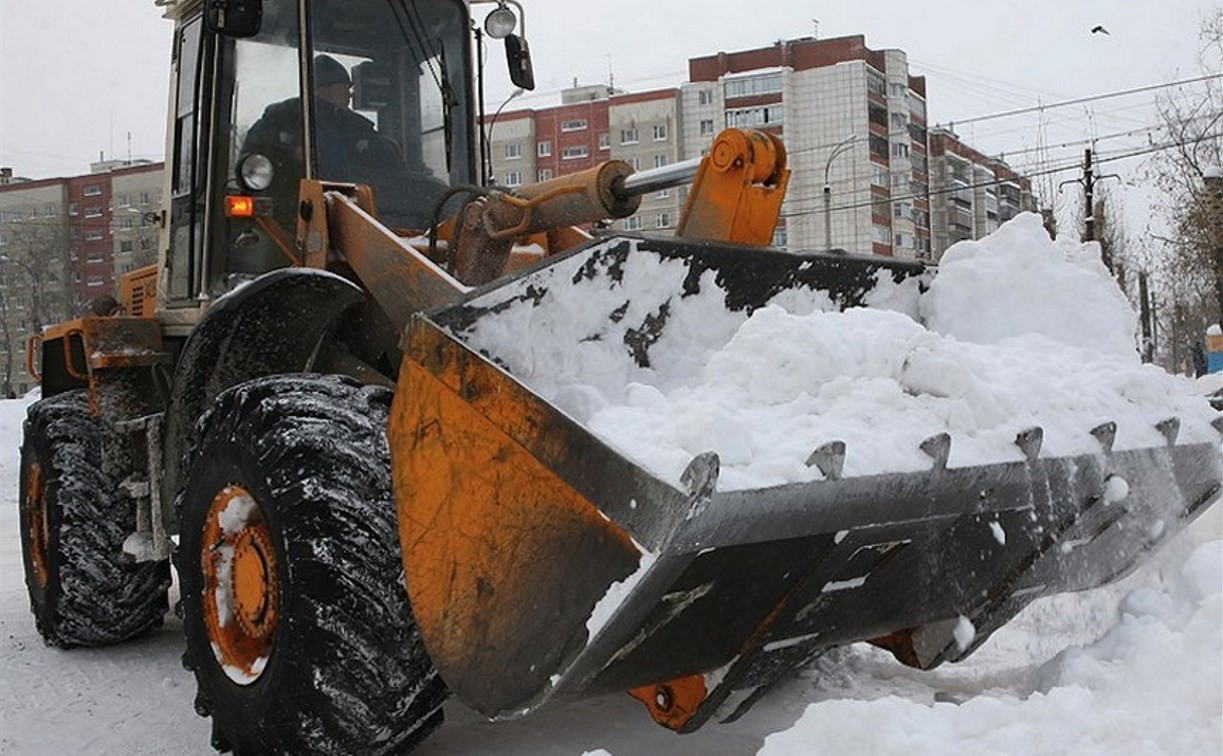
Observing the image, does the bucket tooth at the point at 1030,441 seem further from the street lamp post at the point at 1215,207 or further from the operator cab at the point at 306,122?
the street lamp post at the point at 1215,207

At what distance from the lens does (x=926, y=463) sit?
3025 mm

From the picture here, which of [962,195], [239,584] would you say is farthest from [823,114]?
[239,584]

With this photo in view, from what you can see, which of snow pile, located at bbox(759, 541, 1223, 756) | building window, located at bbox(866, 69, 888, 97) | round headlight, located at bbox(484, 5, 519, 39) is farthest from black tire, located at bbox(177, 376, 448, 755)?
building window, located at bbox(866, 69, 888, 97)

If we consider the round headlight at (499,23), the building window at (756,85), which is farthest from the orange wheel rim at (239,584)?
the building window at (756,85)

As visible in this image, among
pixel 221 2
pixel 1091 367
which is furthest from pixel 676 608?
pixel 221 2

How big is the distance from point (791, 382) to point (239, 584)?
1781 millimetres

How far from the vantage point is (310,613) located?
333 cm

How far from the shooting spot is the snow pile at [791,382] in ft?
9.47

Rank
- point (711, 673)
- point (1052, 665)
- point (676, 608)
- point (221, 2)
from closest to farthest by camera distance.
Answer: point (676, 608), point (711, 673), point (1052, 665), point (221, 2)

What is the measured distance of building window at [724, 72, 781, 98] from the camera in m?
60.6

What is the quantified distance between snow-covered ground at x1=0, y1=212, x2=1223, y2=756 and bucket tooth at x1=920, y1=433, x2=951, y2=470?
2.0 inches

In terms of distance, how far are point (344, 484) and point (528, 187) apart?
171cm

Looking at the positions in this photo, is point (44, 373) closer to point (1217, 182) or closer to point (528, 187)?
point (528, 187)

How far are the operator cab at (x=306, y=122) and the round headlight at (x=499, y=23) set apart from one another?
0.11 metres
